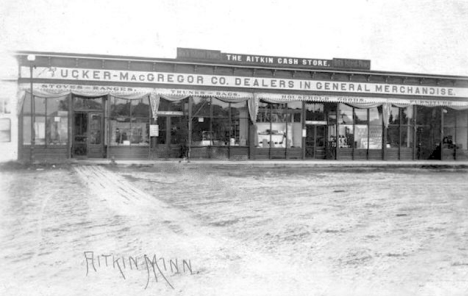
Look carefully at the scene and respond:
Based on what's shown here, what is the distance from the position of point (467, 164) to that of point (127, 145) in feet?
63.2

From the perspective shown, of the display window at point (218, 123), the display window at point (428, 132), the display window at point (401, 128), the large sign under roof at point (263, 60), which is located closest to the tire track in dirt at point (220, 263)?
the display window at point (218, 123)

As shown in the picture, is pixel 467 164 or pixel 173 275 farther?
pixel 467 164

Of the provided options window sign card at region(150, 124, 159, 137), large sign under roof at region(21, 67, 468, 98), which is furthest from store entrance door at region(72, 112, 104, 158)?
window sign card at region(150, 124, 159, 137)

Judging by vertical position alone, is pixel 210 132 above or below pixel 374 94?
below

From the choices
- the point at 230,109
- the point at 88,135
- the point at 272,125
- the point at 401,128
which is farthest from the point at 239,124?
the point at 401,128

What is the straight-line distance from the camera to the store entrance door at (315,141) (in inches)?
1064

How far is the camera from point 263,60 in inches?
1003

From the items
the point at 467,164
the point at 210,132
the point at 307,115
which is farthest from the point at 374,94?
the point at 210,132

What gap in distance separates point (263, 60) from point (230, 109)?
3398 mm

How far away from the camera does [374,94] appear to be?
2720 cm

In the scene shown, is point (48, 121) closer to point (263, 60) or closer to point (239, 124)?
point (239, 124)

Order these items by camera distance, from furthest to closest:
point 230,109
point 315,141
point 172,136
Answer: point 315,141 → point 230,109 → point 172,136

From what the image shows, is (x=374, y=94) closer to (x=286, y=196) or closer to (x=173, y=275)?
(x=286, y=196)

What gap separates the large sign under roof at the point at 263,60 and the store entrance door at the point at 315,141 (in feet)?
12.1
